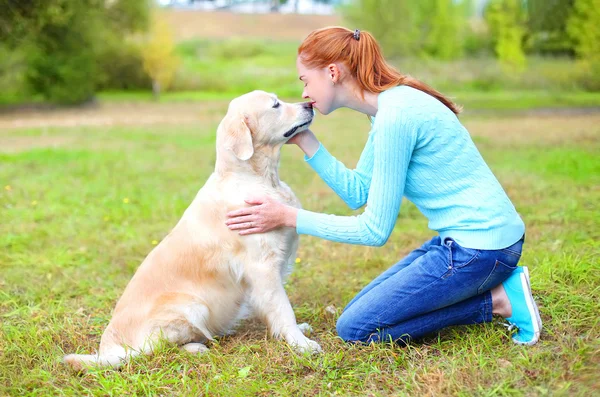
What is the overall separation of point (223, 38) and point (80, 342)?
126 ft

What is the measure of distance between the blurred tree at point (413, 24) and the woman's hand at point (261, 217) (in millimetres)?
22575

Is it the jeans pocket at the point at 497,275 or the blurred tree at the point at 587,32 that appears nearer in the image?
the jeans pocket at the point at 497,275

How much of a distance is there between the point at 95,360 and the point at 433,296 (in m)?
1.76

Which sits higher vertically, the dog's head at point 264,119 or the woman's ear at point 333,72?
the woman's ear at point 333,72

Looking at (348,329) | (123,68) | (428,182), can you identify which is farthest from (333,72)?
(123,68)

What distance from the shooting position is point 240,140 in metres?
3.31

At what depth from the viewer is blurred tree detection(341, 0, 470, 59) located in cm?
2519

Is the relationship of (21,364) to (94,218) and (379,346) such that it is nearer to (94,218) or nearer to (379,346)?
(379,346)

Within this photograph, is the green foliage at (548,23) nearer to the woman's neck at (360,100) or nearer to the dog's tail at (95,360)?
the woman's neck at (360,100)

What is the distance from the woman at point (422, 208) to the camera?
2920 mm

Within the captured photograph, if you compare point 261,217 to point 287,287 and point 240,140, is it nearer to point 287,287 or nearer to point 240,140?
point 240,140

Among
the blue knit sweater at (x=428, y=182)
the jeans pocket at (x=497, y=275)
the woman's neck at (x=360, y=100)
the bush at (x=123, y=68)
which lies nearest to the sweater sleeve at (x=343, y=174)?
the woman's neck at (x=360, y=100)

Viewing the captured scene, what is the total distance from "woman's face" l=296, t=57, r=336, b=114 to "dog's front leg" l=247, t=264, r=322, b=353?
3.02 feet

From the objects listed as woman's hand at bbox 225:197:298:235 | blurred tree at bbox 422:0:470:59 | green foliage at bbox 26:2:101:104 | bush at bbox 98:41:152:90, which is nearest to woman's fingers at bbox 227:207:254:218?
woman's hand at bbox 225:197:298:235
